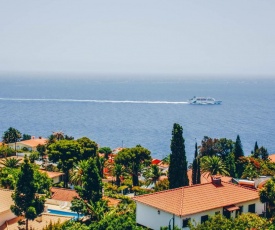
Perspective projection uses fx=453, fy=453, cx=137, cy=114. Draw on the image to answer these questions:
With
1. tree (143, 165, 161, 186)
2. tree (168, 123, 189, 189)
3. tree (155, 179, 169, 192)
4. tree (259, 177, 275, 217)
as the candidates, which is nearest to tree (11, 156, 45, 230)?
tree (155, 179, 169, 192)

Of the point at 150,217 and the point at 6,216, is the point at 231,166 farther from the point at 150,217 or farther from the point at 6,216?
the point at 6,216

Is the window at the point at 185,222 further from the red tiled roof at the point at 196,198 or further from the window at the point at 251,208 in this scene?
the window at the point at 251,208

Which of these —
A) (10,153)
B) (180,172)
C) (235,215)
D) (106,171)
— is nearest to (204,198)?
(235,215)

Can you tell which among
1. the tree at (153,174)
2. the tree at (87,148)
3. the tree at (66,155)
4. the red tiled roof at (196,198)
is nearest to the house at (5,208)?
the red tiled roof at (196,198)

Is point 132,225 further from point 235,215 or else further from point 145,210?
point 235,215

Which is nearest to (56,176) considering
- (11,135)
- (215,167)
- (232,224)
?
(215,167)
